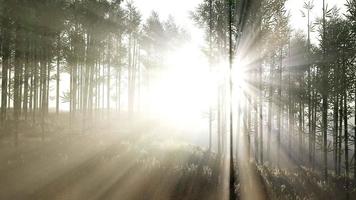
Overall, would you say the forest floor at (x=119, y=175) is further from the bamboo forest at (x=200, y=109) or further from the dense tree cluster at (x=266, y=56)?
the dense tree cluster at (x=266, y=56)

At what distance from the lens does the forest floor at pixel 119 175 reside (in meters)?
10.5

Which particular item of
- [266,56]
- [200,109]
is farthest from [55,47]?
[266,56]

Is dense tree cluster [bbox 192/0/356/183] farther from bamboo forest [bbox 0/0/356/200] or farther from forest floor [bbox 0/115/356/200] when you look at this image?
forest floor [bbox 0/115/356/200]

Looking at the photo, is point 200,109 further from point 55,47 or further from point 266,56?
point 55,47

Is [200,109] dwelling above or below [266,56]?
below

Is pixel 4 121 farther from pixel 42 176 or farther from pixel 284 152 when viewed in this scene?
pixel 284 152

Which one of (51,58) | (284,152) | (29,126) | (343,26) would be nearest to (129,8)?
(51,58)

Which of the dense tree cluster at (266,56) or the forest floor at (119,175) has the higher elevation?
the dense tree cluster at (266,56)

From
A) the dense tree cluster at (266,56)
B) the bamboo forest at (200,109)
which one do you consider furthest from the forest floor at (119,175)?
the dense tree cluster at (266,56)

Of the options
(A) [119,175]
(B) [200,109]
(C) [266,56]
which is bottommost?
(A) [119,175]

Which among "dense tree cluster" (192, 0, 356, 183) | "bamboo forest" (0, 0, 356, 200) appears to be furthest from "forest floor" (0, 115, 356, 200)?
"dense tree cluster" (192, 0, 356, 183)

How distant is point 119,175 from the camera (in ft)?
39.2

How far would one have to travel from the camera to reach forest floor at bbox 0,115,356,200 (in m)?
10.5

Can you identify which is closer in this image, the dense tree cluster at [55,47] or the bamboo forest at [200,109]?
the bamboo forest at [200,109]
